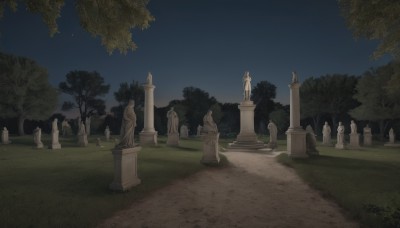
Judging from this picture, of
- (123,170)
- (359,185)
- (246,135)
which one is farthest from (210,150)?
(246,135)

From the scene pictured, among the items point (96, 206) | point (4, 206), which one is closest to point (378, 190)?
point (96, 206)

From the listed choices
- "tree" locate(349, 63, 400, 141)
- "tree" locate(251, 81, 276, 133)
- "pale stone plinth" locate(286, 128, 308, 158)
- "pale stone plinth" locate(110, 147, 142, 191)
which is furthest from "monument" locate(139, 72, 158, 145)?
"tree" locate(251, 81, 276, 133)

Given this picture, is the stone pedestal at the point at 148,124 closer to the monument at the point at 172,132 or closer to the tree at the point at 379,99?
the monument at the point at 172,132

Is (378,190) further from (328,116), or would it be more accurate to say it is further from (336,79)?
(328,116)

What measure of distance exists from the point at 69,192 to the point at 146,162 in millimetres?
5966

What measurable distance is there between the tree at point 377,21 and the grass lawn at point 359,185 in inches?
213

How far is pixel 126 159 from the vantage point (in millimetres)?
9438

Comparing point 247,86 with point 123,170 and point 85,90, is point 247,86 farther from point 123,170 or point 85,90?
point 85,90

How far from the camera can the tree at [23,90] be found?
36.4m

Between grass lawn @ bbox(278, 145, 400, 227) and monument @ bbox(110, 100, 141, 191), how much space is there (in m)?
6.74

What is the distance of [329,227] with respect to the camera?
6.51 meters

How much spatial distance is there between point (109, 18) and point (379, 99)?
39131mm

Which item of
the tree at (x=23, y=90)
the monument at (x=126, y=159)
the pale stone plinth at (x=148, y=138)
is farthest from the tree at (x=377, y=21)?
the tree at (x=23, y=90)

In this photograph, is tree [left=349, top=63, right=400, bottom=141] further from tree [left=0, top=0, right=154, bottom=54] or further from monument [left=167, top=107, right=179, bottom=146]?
tree [left=0, top=0, right=154, bottom=54]
